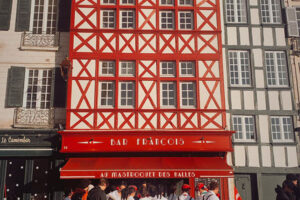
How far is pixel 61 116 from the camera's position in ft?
41.1

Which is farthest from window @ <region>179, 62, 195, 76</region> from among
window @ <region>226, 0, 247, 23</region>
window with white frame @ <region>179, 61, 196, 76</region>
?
window @ <region>226, 0, 247, 23</region>

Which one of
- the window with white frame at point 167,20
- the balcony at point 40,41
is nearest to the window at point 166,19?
the window with white frame at point 167,20

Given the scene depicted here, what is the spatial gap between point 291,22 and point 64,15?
973cm

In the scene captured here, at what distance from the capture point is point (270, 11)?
13859 mm

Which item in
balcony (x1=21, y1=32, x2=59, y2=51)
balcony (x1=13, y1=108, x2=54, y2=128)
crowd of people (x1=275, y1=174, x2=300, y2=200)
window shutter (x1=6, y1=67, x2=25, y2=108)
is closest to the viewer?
crowd of people (x1=275, y1=174, x2=300, y2=200)

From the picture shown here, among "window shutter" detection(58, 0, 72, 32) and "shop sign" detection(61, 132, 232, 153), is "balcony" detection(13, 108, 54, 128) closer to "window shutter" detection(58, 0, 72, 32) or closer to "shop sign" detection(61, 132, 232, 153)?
"shop sign" detection(61, 132, 232, 153)

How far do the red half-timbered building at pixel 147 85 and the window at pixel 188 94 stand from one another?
40mm

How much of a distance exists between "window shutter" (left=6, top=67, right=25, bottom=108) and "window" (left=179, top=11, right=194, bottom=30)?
22.2ft

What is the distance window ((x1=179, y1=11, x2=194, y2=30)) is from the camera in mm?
13133

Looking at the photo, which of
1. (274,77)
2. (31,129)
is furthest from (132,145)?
(274,77)

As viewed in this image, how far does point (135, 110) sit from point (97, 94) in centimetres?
161

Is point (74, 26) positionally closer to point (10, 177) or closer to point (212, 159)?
point (10, 177)

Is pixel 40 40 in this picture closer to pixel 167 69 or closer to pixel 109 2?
pixel 109 2

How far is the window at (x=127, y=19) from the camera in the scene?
1305cm
